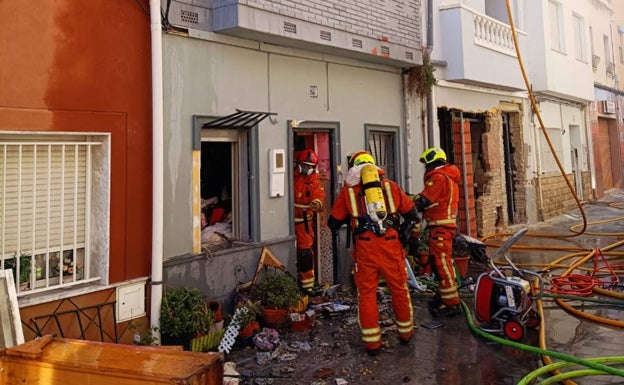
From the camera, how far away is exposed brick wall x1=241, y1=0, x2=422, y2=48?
6551 millimetres

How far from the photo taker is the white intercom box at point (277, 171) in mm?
6742

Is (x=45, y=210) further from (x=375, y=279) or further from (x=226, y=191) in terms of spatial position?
(x=375, y=279)

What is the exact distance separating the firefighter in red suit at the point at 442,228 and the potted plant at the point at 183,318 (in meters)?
2.94

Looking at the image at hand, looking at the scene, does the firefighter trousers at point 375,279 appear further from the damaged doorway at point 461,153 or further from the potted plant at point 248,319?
the damaged doorway at point 461,153

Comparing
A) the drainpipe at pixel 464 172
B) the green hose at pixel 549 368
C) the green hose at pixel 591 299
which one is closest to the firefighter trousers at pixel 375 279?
the green hose at pixel 549 368

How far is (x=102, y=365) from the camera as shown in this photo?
9.11ft

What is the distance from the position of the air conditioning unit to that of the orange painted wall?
833 inches

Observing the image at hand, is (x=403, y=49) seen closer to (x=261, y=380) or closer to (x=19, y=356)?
(x=261, y=380)

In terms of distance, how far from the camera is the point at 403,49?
8.74 m

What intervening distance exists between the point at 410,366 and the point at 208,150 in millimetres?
4013

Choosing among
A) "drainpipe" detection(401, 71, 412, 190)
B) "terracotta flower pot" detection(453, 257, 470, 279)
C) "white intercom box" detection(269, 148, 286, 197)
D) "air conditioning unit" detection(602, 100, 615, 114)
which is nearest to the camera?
"white intercom box" detection(269, 148, 286, 197)

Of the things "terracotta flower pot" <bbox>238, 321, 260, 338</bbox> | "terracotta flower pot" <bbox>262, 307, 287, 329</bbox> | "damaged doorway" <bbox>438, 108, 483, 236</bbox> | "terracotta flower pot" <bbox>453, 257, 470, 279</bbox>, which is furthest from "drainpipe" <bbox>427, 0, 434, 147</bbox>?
"terracotta flower pot" <bbox>238, 321, 260, 338</bbox>

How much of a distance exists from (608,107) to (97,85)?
2221cm

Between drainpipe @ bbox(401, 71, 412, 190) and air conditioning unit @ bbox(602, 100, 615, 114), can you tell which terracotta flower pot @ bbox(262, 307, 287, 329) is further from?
air conditioning unit @ bbox(602, 100, 615, 114)
